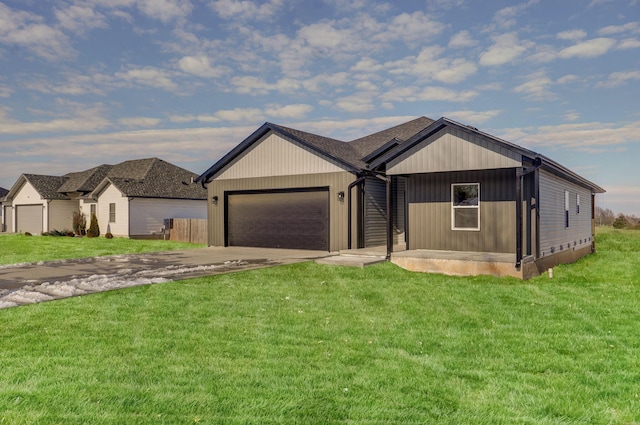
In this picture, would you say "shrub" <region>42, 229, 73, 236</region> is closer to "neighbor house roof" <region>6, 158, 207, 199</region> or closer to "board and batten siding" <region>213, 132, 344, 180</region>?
"neighbor house roof" <region>6, 158, 207, 199</region>

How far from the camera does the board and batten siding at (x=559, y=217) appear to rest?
15289 mm

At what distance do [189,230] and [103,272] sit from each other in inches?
602

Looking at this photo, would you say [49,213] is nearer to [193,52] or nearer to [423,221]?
[193,52]

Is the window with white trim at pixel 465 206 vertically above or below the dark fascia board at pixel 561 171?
below

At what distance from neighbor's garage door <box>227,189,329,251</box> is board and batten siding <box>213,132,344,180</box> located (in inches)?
37.3

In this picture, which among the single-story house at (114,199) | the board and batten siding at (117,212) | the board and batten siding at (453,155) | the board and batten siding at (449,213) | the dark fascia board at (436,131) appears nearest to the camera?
the dark fascia board at (436,131)

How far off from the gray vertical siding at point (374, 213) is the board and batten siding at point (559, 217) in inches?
249

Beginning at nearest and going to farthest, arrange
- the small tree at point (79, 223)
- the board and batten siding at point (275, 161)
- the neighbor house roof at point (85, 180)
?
the board and batten siding at point (275, 161) < the small tree at point (79, 223) < the neighbor house roof at point (85, 180)

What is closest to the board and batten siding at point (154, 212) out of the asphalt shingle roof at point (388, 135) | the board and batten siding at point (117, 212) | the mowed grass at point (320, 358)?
the board and batten siding at point (117, 212)

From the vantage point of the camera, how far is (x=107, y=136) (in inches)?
1535

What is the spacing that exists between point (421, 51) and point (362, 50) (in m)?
2.73

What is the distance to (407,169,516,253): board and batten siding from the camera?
14602 millimetres

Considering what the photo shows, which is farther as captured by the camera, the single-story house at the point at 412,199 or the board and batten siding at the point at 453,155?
the single-story house at the point at 412,199

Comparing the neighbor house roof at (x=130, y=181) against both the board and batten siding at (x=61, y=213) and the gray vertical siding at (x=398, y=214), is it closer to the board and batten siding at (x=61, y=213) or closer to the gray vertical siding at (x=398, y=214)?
the board and batten siding at (x=61, y=213)
